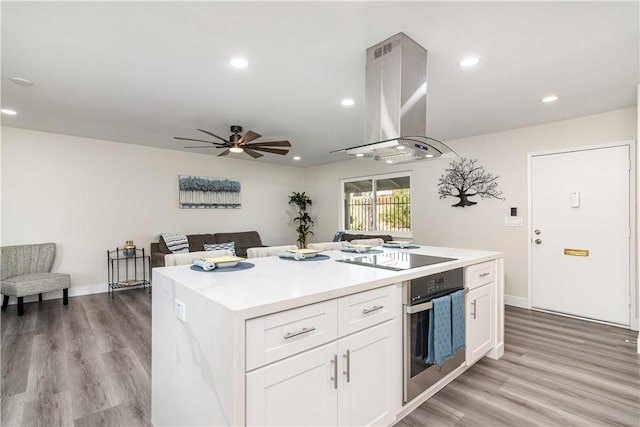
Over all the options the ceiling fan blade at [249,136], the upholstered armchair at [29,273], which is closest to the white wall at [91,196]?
the upholstered armchair at [29,273]

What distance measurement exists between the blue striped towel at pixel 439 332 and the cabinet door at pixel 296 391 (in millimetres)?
812

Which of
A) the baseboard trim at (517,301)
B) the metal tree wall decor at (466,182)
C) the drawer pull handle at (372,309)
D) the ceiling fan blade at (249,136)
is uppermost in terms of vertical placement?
the ceiling fan blade at (249,136)

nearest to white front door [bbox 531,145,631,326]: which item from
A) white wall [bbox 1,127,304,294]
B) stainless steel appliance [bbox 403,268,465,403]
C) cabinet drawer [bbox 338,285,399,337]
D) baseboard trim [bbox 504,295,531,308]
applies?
baseboard trim [bbox 504,295,531,308]

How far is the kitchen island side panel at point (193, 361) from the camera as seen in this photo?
3.66 ft

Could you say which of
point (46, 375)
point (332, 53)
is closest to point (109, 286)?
point (46, 375)

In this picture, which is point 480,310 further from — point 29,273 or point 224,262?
point 29,273

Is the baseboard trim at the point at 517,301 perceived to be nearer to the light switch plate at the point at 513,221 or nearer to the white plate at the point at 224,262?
the light switch plate at the point at 513,221

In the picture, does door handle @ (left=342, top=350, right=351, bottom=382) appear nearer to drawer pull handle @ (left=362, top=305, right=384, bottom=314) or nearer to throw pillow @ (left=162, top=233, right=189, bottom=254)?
drawer pull handle @ (left=362, top=305, right=384, bottom=314)

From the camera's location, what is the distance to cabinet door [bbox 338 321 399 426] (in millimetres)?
1473

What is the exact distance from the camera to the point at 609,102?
3258 millimetres

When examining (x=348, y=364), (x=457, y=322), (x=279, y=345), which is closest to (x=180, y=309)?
(x=279, y=345)

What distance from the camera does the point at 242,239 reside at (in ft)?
20.7

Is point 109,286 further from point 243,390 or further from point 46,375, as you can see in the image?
point 243,390

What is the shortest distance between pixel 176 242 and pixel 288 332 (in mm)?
4581
